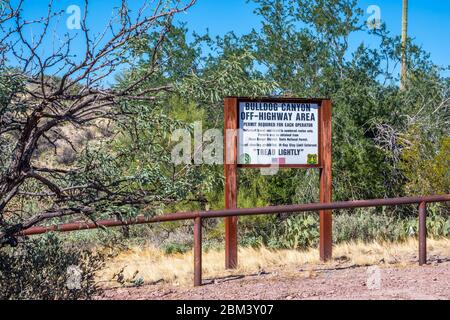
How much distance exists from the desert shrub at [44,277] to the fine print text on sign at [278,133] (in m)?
4.37

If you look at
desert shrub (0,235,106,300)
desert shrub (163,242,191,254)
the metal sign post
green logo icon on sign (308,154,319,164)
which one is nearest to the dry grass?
the metal sign post

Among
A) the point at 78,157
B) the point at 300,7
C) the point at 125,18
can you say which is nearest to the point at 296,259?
the point at 78,157

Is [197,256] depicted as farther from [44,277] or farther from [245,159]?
[44,277]

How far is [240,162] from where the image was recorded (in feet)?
34.6

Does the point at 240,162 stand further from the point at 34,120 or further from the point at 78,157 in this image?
the point at 34,120

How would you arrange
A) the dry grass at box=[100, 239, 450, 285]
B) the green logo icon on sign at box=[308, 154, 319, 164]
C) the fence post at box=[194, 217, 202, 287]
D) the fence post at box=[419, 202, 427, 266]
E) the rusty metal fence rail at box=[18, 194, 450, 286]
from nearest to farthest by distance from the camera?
the rusty metal fence rail at box=[18, 194, 450, 286]
the fence post at box=[194, 217, 202, 287]
the dry grass at box=[100, 239, 450, 285]
the fence post at box=[419, 202, 427, 266]
the green logo icon on sign at box=[308, 154, 319, 164]

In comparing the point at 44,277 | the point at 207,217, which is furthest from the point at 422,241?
the point at 44,277

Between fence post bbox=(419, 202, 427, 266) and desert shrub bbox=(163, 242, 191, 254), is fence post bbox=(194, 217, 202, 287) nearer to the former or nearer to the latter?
fence post bbox=(419, 202, 427, 266)

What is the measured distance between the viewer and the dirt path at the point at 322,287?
304 inches

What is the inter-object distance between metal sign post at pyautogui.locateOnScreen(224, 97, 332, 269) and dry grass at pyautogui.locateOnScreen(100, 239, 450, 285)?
1.32 ft

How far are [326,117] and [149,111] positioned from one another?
5324 mm

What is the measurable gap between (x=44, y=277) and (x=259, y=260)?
427cm

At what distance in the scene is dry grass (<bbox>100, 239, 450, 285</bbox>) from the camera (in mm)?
9484

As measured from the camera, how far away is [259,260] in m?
10.1
